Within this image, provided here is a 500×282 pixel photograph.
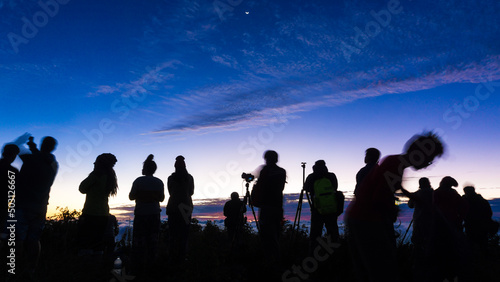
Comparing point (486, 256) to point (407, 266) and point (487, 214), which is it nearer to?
point (487, 214)

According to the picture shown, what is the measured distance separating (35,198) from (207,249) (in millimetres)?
2606

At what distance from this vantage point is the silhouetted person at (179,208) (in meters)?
6.75

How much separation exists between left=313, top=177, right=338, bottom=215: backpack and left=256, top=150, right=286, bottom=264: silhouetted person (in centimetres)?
99

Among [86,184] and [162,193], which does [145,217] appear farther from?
[86,184]

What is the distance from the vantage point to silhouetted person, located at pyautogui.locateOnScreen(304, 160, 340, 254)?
6.79m

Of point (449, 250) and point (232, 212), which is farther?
point (232, 212)

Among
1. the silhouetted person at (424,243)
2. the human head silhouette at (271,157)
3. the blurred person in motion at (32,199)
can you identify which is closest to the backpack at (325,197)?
the human head silhouette at (271,157)

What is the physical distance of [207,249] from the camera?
5.12 metres

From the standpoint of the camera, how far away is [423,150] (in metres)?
3.07

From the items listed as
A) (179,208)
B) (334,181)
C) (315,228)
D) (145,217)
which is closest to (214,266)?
(145,217)

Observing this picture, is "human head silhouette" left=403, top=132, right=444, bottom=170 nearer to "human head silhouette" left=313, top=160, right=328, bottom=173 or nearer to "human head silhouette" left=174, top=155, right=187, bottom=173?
"human head silhouette" left=313, top=160, right=328, bottom=173

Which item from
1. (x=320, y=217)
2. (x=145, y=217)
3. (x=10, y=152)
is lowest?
(x=320, y=217)

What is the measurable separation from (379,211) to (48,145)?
487 centimetres

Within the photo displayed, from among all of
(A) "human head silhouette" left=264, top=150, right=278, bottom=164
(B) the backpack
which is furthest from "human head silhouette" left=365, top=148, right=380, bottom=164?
(A) "human head silhouette" left=264, top=150, right=278, bottom=164
